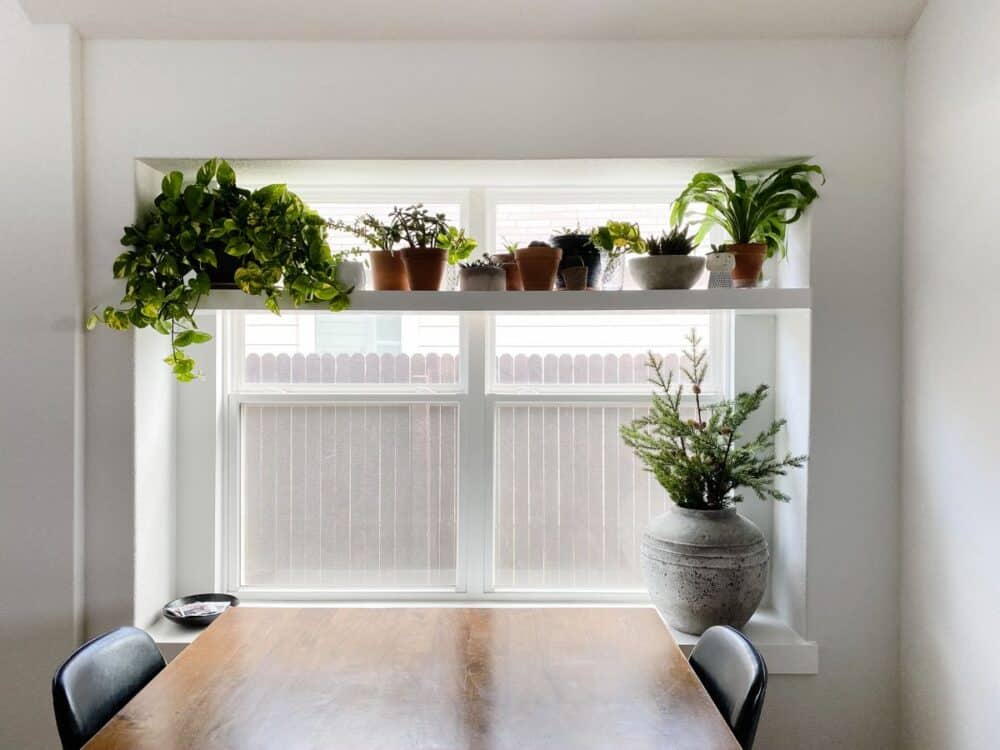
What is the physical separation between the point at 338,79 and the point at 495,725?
A: 1.91 m

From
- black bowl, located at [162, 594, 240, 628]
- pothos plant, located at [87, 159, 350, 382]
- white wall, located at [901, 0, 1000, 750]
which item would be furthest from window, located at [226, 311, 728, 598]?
white wall, located at [901, 0, 1000, 750]

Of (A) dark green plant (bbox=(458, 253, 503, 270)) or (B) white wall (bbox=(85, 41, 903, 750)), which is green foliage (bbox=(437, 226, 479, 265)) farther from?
(B) white wall (bbox=(85, 41, 903, 750))

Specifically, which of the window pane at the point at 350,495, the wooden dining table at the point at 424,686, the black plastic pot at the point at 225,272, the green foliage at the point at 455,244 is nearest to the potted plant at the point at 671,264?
the green foliage at the point at 455,244

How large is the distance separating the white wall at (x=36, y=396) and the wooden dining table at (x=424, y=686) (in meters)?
0.62

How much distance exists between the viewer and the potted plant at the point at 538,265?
97.0 inches

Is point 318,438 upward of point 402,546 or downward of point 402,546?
upward

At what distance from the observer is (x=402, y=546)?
2883 mm

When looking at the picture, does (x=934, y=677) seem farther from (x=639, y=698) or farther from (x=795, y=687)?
(x=639, y=698)

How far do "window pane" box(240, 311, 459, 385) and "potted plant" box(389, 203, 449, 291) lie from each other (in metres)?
0.40

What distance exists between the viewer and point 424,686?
1770mm

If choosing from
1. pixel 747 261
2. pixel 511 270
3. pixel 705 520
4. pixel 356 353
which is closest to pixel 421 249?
pixel 511 270

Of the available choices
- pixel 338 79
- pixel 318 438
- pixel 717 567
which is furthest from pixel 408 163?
pixel 717 567

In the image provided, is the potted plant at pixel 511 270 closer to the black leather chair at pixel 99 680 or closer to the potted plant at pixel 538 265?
the potted plant at pixel 538 265

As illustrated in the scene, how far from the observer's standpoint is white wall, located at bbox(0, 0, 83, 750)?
2.38m
